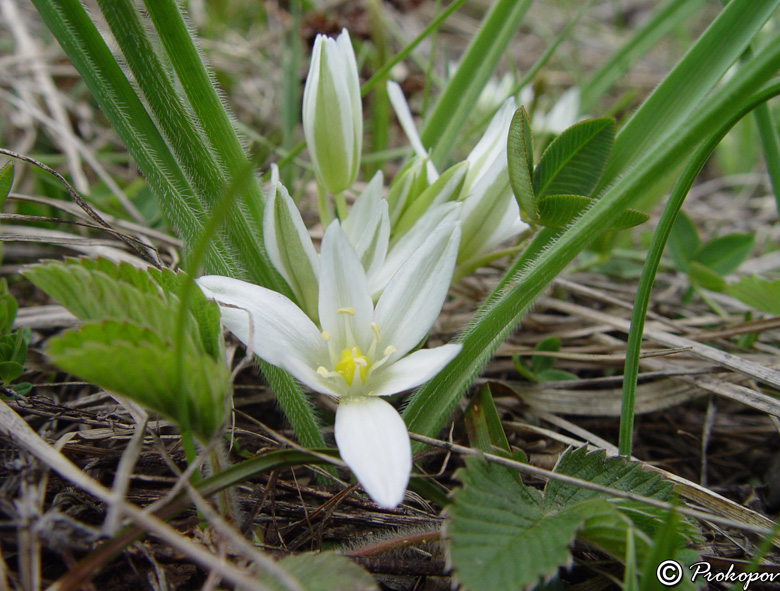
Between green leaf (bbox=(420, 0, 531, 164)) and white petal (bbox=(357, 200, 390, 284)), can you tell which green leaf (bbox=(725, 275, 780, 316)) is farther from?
white petal (bbox=(357, 200, 390, 284))

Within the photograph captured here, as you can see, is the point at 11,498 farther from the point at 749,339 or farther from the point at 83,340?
the point at 749,339

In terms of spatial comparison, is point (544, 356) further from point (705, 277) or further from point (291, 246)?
point (291, 246)

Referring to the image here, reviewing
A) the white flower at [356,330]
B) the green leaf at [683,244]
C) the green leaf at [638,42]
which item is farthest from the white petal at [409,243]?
the green leaf at [638,42]

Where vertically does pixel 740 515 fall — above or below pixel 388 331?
below

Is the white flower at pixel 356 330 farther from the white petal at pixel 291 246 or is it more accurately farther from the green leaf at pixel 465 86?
the green leaf at pixel 465 86

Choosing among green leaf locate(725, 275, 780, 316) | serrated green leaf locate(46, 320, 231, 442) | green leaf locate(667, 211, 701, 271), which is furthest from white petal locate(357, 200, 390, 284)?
green leaf locate(667, 211, 701, 271)

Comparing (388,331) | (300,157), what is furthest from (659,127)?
(300,157)
